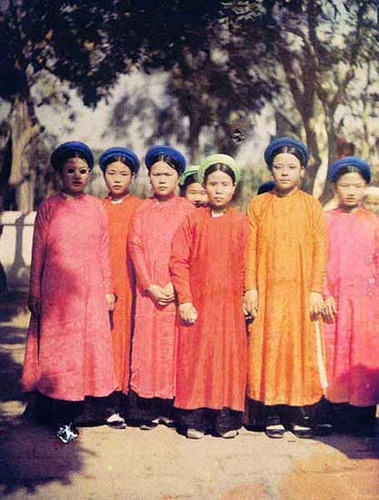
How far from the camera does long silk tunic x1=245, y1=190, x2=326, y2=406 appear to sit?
11.8 ft

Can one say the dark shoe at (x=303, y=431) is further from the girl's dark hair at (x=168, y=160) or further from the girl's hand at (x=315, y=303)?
the girl's dark hair at (x=168, y=160)

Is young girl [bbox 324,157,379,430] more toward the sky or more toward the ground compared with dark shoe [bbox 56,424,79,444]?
more toward the sky

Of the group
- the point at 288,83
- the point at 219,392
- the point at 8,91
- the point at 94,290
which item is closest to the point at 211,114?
the point at 288,83

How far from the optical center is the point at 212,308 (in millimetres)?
3582

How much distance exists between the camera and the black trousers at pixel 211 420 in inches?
143

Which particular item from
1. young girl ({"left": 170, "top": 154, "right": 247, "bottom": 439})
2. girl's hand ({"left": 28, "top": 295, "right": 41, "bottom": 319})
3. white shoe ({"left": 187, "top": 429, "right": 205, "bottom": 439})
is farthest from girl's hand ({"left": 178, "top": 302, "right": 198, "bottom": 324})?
girl's hand ({"left": 28, "top": 295, "right": 41, "bottom": 319})

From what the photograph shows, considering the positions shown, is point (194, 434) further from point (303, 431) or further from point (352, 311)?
point (352, 311)

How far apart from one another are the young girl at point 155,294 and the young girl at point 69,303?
210mm

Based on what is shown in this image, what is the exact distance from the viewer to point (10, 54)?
4602 mm

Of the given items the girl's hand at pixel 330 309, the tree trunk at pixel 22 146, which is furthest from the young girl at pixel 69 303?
the girl's hand at pixel 330 309

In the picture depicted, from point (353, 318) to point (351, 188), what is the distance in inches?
34.0

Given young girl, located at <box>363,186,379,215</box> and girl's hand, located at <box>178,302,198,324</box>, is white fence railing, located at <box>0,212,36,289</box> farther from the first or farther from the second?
young girl, located at <box>363,186,379,215</box>

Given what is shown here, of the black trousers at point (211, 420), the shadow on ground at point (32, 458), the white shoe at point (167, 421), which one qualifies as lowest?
the shadow on ground at point (32, 458)

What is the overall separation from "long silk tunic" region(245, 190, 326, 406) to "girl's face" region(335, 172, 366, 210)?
0.32m
